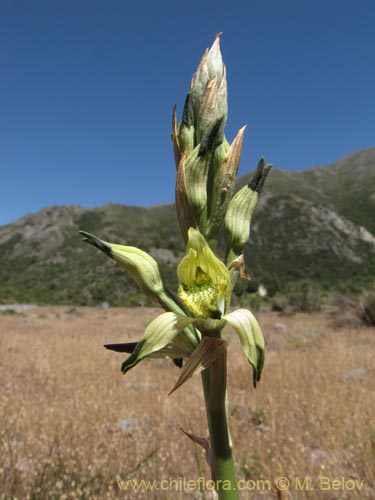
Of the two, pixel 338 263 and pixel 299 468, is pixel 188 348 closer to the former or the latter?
pixel 299 468

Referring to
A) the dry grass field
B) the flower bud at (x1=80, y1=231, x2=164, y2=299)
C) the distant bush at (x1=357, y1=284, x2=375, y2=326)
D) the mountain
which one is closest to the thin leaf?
the flower bud at (x1=80, y1=231, x2=164, y2=299)

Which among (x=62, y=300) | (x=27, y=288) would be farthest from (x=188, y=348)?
(x=27, y=288)

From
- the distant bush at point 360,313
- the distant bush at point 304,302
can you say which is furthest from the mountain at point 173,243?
the distant bush at point 360,313

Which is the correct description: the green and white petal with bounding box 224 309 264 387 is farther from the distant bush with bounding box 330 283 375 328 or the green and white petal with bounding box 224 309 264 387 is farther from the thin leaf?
the distant bush with bounding box 330 283 375 328

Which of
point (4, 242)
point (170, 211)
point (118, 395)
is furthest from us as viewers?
point (170, 211)

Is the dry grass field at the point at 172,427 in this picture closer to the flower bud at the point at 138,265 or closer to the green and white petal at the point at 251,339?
the green and white petal at the point at 251,339

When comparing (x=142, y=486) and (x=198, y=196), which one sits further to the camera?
(x=142, y=486)

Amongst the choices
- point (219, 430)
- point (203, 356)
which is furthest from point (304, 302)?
point (203, 356)
